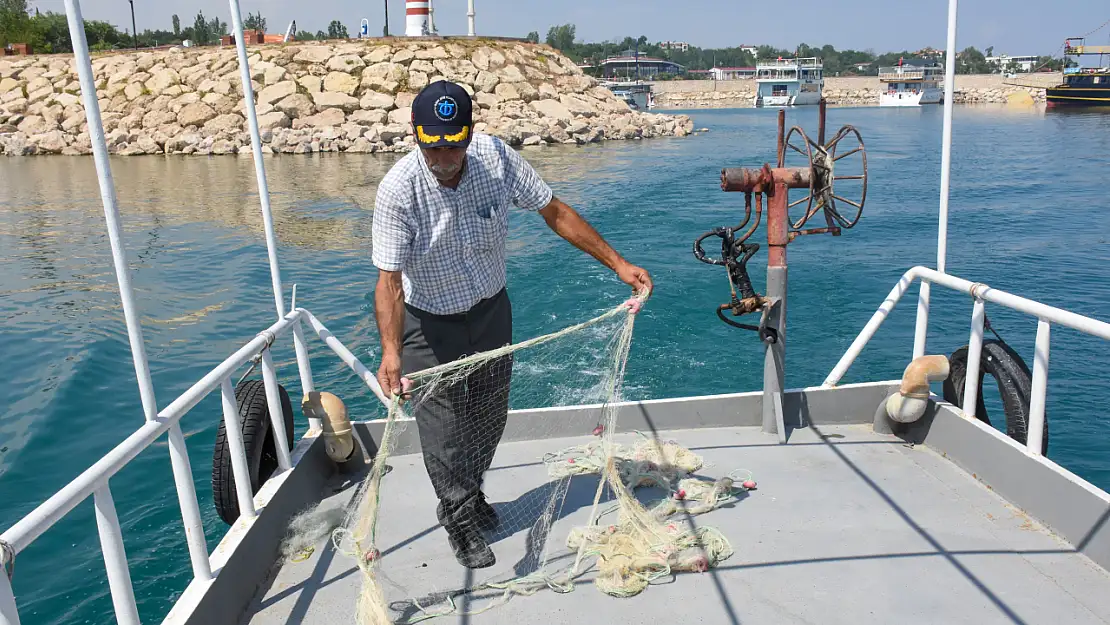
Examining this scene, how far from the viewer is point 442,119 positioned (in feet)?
9.28

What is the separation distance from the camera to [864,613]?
2807 millimetres

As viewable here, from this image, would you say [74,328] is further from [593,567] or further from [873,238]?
[873,238]

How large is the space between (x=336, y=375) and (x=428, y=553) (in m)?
5.19

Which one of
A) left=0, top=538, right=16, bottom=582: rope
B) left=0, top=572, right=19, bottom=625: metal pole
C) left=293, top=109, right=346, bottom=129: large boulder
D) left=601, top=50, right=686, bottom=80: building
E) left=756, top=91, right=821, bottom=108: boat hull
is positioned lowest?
left=0, top=572, right=19, bottom=625: metal pole

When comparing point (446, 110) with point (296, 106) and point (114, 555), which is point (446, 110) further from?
point (296, 106)

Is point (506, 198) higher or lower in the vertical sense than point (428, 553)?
higher

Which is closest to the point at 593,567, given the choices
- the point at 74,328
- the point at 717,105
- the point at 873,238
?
the point at 74,328

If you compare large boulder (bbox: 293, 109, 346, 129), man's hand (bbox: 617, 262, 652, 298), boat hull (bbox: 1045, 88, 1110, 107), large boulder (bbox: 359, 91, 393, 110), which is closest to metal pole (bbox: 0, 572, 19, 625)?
man's hand (bbox: 617, 262, 652, 298)

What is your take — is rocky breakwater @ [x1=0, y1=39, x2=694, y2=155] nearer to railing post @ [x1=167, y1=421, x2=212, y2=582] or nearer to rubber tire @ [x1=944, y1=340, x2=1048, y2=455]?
rubber tire @ [x1=944, y1=340, x2=1048, y2=455]

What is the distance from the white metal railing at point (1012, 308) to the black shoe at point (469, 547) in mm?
2240

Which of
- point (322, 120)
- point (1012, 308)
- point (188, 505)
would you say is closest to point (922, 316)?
point (1012, 308)

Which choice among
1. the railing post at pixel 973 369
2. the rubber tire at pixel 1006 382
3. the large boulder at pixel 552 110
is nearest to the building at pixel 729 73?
the large boulder at pixel 552 110

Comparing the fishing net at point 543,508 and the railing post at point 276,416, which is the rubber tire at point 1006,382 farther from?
the railing post at point 276,416

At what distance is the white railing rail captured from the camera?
75.9 inches
